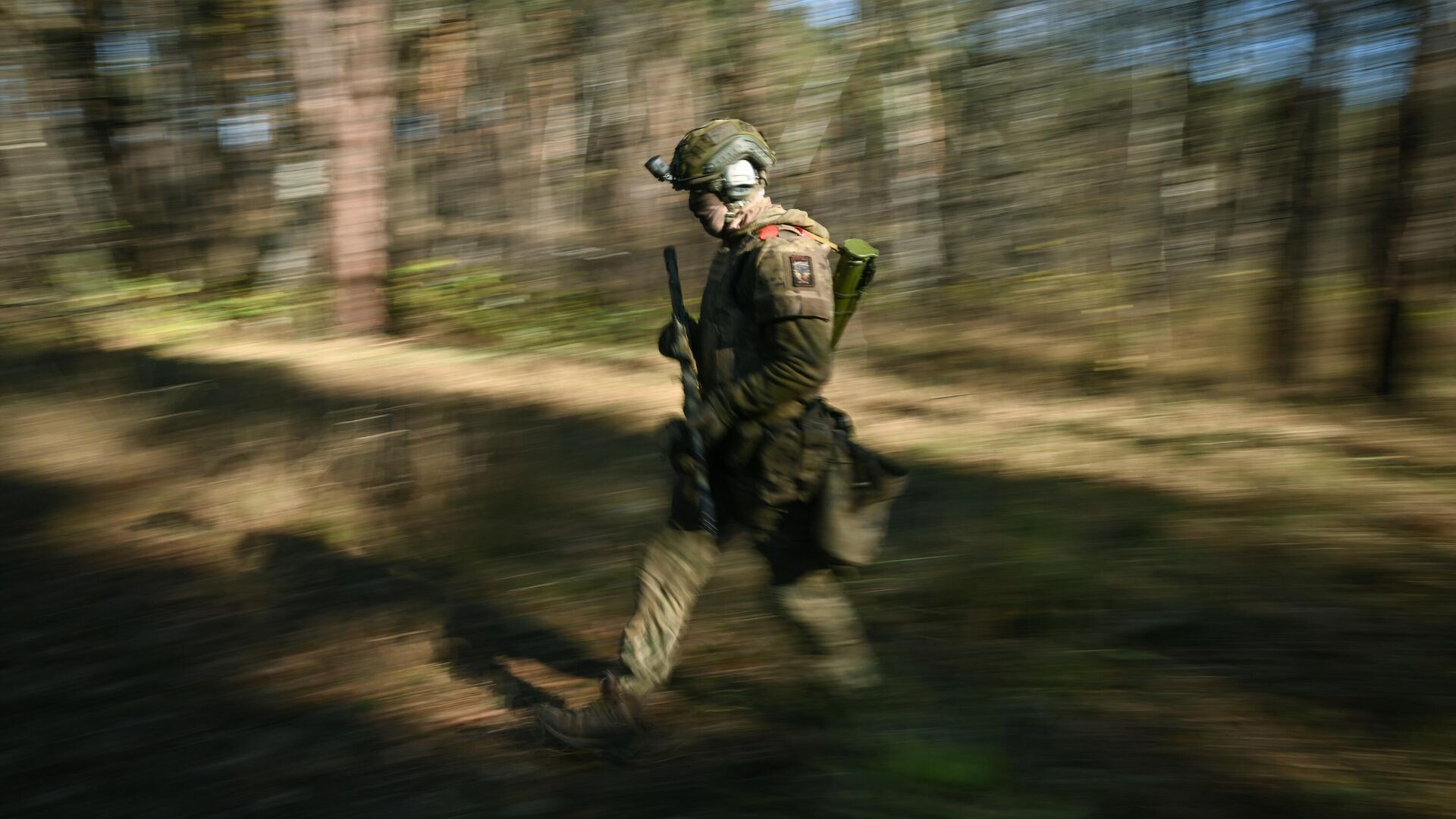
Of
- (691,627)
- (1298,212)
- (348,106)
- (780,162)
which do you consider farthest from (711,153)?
(348,106)

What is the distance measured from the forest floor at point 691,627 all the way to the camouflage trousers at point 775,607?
6.8 inches

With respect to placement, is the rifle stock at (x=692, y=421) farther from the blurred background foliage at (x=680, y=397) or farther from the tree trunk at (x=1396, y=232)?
the tree trunk at (x=1396, y=232)

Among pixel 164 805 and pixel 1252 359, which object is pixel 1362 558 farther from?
pixel 164 805

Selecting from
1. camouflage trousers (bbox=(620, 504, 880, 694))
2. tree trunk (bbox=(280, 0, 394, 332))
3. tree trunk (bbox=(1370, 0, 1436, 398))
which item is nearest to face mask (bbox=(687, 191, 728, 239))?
camouflage trousers (bbox=(620, 504, 880, 694))

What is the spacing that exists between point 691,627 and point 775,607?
1322 millimetres

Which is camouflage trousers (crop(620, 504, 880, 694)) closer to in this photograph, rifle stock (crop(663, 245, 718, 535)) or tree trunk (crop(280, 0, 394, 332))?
rifle stock (crop(663, 245, 718, 535))

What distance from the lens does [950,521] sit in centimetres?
622

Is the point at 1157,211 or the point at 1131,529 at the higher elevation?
the point at 1157,211

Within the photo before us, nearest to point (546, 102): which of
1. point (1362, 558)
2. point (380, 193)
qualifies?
point (380, 193)

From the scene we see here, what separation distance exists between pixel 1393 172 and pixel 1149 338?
2.48 meters

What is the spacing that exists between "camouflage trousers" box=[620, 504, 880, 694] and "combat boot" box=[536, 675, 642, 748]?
1.9 inches

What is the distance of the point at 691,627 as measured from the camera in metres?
5.30

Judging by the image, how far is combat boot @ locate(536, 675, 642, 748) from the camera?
156 inches

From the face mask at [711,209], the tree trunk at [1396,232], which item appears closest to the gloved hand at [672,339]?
the face mask at [711,209]
